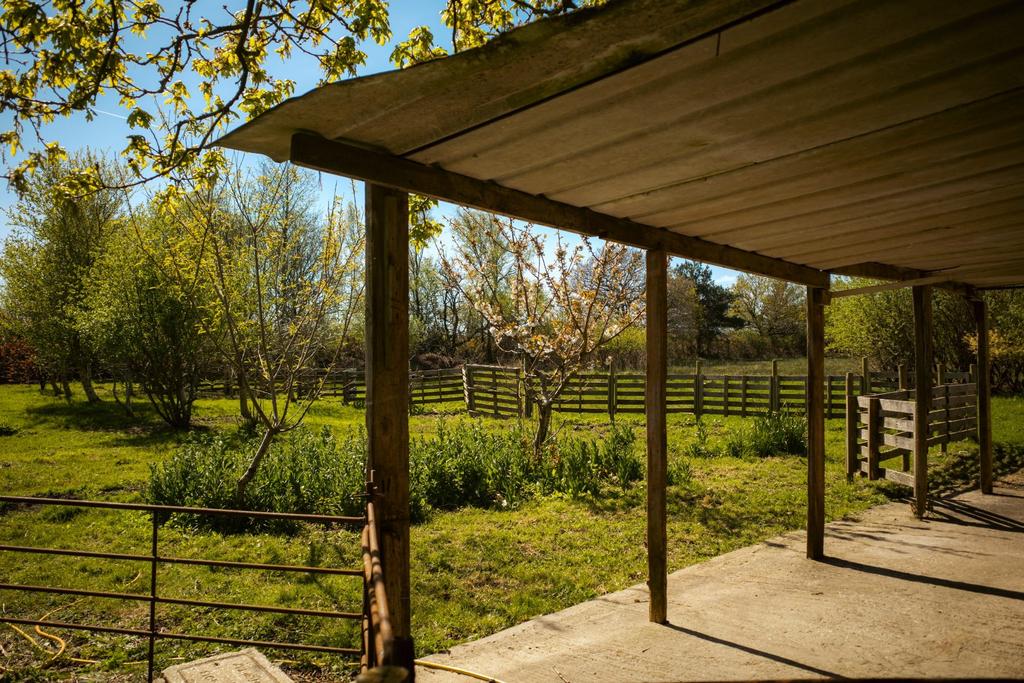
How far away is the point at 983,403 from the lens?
25.2ft

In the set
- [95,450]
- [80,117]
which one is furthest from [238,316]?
[80,117]

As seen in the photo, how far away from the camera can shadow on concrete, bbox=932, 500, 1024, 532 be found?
6.07 meters

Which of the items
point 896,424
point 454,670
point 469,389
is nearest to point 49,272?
point 469,389

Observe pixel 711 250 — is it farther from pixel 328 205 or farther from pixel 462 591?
pixel 328 205

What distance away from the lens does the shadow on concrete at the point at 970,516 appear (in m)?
6.07

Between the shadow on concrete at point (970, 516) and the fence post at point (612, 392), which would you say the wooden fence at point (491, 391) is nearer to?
the fence post at point (612, 392)

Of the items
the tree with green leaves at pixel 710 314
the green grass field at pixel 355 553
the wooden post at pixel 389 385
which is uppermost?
the tree with green leaves at pixel 710 314

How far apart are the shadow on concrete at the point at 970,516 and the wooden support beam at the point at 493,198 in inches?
154

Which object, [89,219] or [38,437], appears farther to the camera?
[89,219]

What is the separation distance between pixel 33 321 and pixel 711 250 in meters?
17.8

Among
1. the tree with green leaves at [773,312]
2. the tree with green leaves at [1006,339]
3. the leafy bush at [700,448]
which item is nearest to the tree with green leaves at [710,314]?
the tree with green leaves at [773,312]

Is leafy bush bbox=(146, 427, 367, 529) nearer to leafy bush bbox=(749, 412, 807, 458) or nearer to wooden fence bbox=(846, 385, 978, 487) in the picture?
wooden fence bbox=(846, 385, 978, 487)

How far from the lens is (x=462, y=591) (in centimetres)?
483

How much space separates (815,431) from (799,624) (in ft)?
6.26
